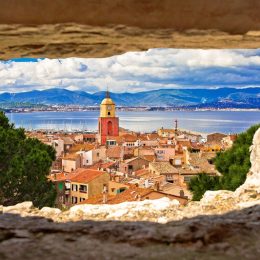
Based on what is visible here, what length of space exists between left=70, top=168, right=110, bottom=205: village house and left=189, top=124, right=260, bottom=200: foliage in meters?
21.7

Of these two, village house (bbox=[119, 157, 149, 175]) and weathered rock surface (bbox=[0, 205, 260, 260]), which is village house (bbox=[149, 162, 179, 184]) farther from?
weathered rock surface (bbox=[0, 205, 260, 260])

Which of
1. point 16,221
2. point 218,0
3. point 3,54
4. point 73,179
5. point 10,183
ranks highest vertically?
point 218,0

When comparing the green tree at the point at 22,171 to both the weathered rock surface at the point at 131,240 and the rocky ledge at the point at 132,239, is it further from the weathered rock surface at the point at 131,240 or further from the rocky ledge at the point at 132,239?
the weathered rock surface at the point at 131,240

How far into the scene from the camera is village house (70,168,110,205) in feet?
111

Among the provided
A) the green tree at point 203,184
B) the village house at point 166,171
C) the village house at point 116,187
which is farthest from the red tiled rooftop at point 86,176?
the green tree at point 203,184

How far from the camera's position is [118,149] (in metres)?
55.0

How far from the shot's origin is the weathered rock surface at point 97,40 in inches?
116

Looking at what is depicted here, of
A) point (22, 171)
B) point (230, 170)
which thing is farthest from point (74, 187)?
point (230, 170)

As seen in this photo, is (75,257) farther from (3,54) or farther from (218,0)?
(218,0)

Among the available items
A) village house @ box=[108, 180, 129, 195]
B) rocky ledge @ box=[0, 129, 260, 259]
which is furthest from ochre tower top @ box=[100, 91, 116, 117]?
rocky ledge @ box=[0, 129, 260, 259]

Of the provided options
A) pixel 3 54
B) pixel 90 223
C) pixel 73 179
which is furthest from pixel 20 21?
pixel 73 179

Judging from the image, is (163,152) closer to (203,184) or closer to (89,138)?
(89,138)

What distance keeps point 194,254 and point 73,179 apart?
108 feet

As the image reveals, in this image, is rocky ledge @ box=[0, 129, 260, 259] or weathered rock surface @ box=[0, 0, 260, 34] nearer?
weathered rock surface @ box=[0, 0, 260, 34]
